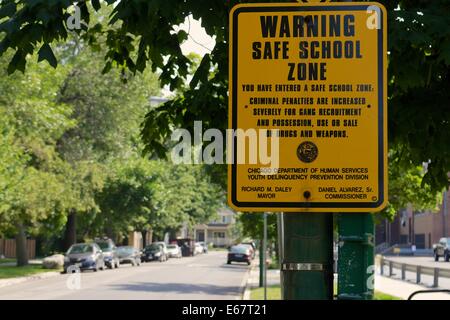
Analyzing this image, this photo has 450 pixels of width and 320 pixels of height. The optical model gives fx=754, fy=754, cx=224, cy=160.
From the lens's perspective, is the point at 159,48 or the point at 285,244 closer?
the point at 285,244

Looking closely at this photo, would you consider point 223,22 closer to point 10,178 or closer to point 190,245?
point 10,178

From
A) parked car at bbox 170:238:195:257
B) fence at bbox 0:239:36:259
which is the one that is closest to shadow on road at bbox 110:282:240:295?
fence at bbox 0:239:36:259

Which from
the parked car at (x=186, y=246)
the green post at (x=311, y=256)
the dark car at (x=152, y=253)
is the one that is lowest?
the parked car at (x=186, y=246)

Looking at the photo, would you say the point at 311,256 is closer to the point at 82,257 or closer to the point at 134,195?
the point at 82,257

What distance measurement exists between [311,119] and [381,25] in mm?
422

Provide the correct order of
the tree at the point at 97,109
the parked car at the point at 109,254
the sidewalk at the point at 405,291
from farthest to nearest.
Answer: the parked car at the point at 109,254 < the tree at the point at 97,109 < the sidewalk at the point at 405,291

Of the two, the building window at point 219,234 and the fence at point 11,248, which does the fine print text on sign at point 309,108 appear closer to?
the fence at point 11,248

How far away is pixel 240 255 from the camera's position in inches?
2202

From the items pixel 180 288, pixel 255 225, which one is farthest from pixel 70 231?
pixel 255 225

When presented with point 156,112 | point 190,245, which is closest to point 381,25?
point 156,112

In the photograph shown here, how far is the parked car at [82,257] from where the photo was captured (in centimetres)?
3900

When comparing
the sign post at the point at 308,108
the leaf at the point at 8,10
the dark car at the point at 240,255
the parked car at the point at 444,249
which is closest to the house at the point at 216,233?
the dark car at the point at 240,255

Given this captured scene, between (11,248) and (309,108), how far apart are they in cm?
5981

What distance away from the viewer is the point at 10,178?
29.5 metres
